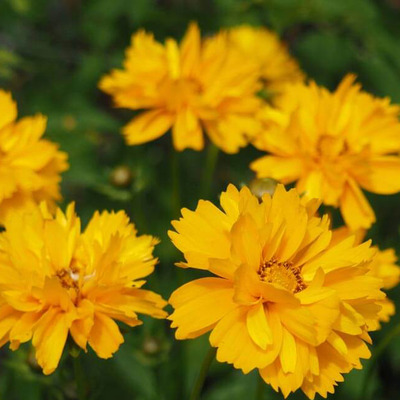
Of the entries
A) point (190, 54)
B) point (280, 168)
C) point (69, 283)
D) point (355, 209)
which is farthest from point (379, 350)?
point (190, 54)

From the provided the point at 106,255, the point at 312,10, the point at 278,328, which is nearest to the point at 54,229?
the point at 106,255

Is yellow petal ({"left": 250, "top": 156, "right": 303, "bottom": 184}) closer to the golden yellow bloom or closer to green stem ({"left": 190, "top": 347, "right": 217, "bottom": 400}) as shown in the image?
green stem ({"left": 190, "top": 347, "right": 217, "bottom": 400})

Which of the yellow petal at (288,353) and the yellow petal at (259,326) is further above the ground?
the yellow petal at (259,326)

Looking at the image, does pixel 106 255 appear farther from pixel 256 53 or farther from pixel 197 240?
pixel 256 53

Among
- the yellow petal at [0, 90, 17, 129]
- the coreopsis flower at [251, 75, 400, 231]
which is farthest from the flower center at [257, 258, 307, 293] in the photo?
the yellow petal at [0, 90, 17, 129]

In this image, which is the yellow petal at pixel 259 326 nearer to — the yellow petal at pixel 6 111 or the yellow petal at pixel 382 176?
the yellow petal at pixel 382 176

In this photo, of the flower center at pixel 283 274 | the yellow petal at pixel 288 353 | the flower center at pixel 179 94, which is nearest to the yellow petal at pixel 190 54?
the flower center at pixel 179 94
